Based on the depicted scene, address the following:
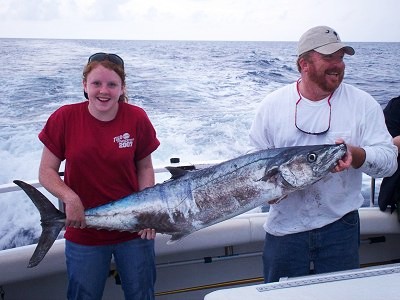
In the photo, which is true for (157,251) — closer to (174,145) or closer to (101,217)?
(101,217)

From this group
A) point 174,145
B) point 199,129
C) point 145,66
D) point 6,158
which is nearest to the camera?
point 6,158

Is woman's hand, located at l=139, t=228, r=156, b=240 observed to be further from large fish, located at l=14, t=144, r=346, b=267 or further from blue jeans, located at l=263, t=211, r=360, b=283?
blue jeans, located at l=263, t=211, r=360, b=283

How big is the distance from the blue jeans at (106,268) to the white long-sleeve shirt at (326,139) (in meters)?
0.66

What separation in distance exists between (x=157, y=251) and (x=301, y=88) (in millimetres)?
1447

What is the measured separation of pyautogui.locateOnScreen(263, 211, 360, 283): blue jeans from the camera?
2.20m

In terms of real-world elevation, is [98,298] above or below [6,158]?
below

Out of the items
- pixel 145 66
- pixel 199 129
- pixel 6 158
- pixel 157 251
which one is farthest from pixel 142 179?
pixel 145 66

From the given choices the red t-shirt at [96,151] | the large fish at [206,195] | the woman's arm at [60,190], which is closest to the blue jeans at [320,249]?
the large fish at [206,195]

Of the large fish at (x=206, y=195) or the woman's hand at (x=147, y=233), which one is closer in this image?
the large fish at (x=206, y=195)

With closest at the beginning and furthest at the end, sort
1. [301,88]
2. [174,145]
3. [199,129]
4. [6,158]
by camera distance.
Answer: [301,88] → [6,158] → [174,145] → [199,129]

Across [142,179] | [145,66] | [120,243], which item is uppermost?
[145,66]

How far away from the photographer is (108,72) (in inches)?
86.1

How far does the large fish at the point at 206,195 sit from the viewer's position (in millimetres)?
2066

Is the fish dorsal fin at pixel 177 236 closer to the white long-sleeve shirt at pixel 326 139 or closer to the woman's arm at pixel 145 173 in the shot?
the woman's arm at pixel 145 173
